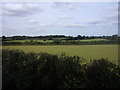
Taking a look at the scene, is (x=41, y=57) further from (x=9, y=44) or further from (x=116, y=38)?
(x=116, y=38)

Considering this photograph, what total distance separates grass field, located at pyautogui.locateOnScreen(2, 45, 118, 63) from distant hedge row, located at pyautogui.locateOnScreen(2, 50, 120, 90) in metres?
0.18

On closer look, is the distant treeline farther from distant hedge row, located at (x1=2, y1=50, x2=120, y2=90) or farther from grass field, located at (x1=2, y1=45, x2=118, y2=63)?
distant hedge row, located at (x1=2, y1=50, x2=120, y2=90)

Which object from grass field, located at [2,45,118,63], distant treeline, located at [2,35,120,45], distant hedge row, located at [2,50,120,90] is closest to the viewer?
distant hedge row, located at [2,50,120,90]

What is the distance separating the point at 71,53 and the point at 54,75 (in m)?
0.84

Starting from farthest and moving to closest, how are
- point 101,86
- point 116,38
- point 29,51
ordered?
1. point 29,51
2. point 116,38
3. point 101,86

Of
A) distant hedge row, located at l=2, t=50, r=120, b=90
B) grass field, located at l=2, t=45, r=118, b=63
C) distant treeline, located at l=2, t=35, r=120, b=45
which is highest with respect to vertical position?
distant treeline, located at l=2, t=35, r=120, b=45

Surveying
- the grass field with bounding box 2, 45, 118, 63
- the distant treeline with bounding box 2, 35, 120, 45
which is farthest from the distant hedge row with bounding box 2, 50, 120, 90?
the distant treeline with bounding box 2, 35, 120, 45

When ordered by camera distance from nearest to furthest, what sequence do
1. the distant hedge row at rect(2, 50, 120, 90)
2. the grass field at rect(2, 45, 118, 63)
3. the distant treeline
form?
the distant hedge row at rect(2, 50, 120, 90), the grass field at rect(2, 45, 118, 63), the distant treeline

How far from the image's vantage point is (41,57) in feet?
18.7

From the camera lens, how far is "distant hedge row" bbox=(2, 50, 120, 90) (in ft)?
17.0

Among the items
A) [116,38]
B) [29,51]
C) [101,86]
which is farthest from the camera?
[29,51]

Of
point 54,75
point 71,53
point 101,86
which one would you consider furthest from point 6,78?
point 101,86

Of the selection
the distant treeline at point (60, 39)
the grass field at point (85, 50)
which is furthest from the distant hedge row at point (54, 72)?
the distant treeline at point (60, 39)

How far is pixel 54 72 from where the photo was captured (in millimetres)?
5484
